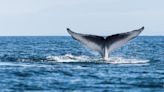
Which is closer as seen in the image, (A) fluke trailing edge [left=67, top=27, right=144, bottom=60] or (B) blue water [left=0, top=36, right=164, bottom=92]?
(B) blue water [left=0, top=36, right=164, bottom=92]

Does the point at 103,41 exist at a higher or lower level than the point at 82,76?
higher

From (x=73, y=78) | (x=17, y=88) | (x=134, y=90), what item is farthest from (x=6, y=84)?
(x=134, y=90)

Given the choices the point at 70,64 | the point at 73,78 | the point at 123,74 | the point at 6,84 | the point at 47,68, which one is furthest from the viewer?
the point at 70,64

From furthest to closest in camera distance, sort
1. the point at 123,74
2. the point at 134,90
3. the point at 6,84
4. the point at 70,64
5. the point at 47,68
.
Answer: the point at 70,64 → the point at 47,68 → the point at 123,74 → the point at 6,84 → the point at 134,90

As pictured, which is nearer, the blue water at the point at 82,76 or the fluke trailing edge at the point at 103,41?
the blue water at the point at 82,76

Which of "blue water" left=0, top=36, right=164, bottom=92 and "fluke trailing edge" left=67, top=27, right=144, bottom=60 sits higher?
"fluke trailing edge" left=67, top=27, right=144, bottom=60

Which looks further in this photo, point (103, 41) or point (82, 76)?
point (103, 41)

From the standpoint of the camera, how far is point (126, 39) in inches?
1227

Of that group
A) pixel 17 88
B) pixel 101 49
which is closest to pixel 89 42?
pixel 101 49

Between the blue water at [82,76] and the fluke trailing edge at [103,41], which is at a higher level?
the fluke trailing edge at [103,41]

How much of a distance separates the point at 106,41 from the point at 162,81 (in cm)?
592

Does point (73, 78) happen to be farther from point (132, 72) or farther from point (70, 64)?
point (70, 64)

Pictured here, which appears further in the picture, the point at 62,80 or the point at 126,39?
the point at 126,39

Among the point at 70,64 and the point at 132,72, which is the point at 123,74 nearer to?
the point at 132,72
